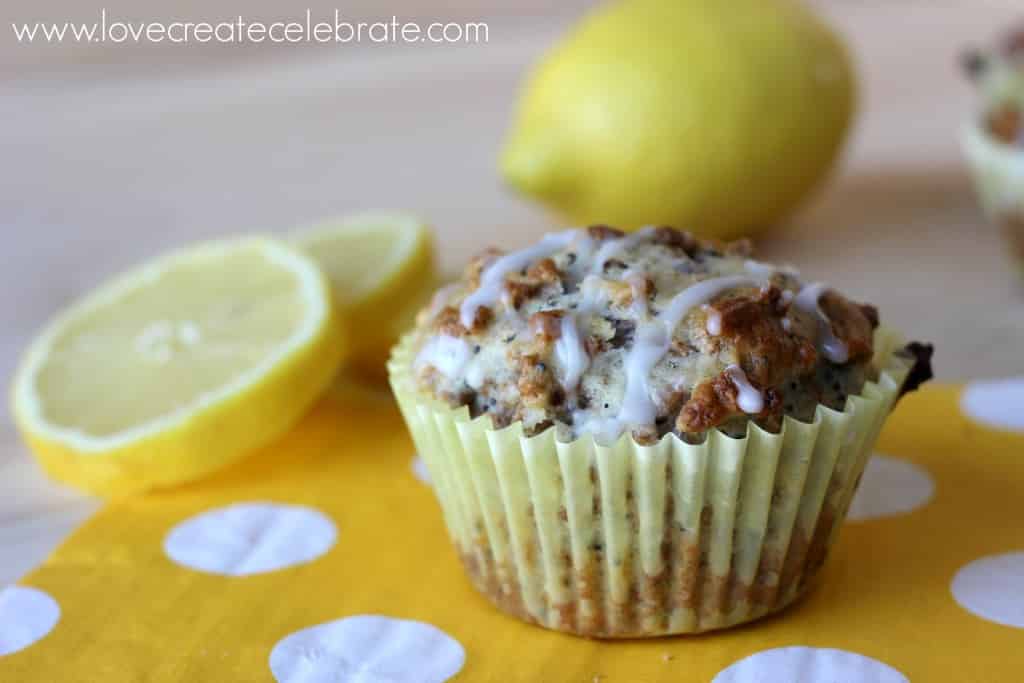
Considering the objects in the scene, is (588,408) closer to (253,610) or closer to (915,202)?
(253,610)

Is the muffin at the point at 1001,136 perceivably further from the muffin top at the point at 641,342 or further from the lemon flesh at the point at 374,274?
the lemon flesh at the point at 374,274

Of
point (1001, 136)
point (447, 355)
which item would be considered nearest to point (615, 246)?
point (447, 355)

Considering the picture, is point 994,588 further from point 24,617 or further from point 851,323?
point 24,617

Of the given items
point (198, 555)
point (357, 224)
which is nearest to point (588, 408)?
point (198, 555)

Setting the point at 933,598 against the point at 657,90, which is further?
the point at 657,90

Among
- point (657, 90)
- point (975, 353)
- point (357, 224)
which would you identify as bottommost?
point (975, 353)

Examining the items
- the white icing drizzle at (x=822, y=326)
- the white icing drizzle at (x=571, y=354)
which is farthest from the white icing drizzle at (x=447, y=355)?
the white icing drizzle at (x=822, y=326)

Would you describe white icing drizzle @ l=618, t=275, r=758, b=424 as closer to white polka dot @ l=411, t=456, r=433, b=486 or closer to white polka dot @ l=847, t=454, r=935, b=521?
white polka dot @ l=847, t=454, r=935, b=521

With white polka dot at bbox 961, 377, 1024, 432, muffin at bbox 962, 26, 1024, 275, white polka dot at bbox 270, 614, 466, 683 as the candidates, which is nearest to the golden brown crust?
white polka dot at bbox 961, 377, 1024, 432
